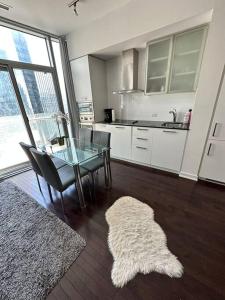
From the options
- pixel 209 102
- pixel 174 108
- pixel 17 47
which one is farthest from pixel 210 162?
pixel 17 47

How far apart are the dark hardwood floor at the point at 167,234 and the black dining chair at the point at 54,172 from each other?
1.47 feet

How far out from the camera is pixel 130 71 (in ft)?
9.27

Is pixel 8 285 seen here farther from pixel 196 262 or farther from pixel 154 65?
pixel 154 65

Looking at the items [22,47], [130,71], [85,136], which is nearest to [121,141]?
[85,136]

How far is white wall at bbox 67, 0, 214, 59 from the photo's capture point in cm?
177

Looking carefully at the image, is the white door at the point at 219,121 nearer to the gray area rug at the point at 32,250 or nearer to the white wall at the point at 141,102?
the white wall at the point at 141,102

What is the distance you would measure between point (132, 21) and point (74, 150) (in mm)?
2262

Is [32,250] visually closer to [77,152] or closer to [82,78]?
[77,152]

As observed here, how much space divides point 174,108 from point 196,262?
245cm

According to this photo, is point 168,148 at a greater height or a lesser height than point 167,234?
greater

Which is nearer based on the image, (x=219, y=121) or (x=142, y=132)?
(x=219, y=121)

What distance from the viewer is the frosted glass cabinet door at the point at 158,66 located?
2.38m

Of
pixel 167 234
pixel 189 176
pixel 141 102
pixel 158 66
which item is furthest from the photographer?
pixel 141 102

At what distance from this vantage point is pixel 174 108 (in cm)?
274
